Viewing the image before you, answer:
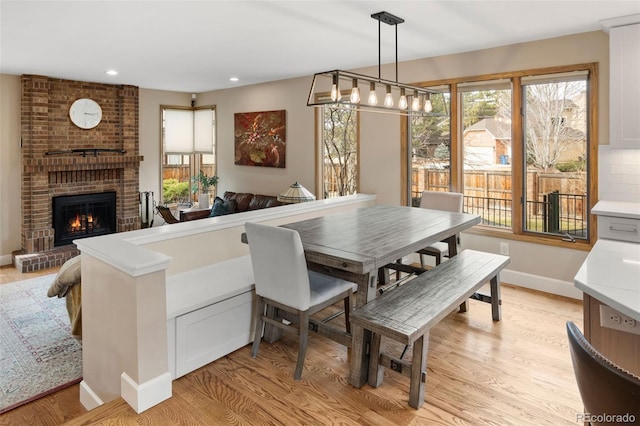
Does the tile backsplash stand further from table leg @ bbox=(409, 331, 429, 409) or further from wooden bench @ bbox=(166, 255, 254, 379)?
wooden bench @ bbox=(166, 255, 254, 379)

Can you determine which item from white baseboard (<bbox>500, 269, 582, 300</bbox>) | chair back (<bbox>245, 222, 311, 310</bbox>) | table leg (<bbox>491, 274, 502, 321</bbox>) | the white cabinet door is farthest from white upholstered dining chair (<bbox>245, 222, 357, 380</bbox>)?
the white cabinet door

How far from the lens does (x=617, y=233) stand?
11.1 ft

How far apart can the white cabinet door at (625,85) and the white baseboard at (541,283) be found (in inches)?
55.3

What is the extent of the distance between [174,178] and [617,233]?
6.79 meters

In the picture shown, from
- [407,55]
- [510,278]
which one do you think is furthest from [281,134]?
[510,278]

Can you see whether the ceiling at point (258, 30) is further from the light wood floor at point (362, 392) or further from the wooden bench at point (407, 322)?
the light wood floor at point (362, 392)

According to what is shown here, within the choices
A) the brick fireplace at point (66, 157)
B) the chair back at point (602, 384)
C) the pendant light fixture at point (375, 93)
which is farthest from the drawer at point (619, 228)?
the brick fireplace at point (66, 157)

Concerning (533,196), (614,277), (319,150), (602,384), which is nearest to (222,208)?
(319,150)

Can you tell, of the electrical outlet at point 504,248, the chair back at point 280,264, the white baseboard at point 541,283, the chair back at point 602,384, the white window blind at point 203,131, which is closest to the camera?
the chair back at point 602,384

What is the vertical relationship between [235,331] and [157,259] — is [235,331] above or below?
below

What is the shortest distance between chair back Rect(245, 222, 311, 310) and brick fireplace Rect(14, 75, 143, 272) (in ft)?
14.6

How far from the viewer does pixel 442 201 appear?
448 centimetres

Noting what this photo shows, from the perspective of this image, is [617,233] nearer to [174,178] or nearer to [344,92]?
[344,92]

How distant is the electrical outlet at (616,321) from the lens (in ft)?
5.25
